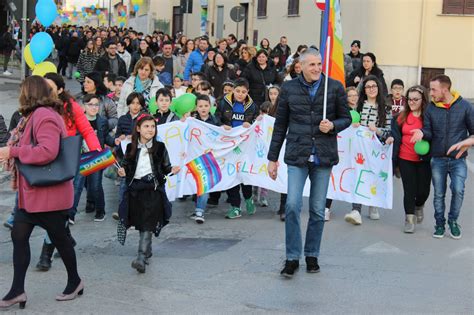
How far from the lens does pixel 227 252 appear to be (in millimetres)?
7934

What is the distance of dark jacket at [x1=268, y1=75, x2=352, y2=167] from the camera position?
7.04 m

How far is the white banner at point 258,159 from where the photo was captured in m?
9.66

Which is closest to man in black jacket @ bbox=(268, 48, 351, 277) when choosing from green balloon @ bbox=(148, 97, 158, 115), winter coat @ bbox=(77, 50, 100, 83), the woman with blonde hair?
green balloon @ bbox=(148, 97, 158, 115)

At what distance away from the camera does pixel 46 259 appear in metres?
7.13

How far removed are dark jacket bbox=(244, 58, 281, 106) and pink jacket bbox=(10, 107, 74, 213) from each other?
870 cm

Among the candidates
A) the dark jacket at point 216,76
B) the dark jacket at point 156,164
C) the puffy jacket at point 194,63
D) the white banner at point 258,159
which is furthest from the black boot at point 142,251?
the puffy jacket at point 194,63

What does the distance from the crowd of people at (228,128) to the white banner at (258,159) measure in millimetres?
150

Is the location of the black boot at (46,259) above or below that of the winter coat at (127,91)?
below

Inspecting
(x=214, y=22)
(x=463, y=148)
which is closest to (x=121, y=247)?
(x=463, y=148)

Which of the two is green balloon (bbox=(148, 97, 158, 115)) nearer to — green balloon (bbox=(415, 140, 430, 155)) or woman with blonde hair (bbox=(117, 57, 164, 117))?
woman with blonde hair (bbox=(117, 57, 164, 117))

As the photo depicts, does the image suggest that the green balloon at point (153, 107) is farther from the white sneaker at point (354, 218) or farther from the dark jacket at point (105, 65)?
the dark jacket at point (105, 65)

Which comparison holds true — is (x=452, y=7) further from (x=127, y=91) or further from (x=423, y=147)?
(x=423, y=147)

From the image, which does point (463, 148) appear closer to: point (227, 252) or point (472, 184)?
point (227, 252)

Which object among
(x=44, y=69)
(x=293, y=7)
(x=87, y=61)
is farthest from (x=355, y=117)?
(x=293, y=7)
